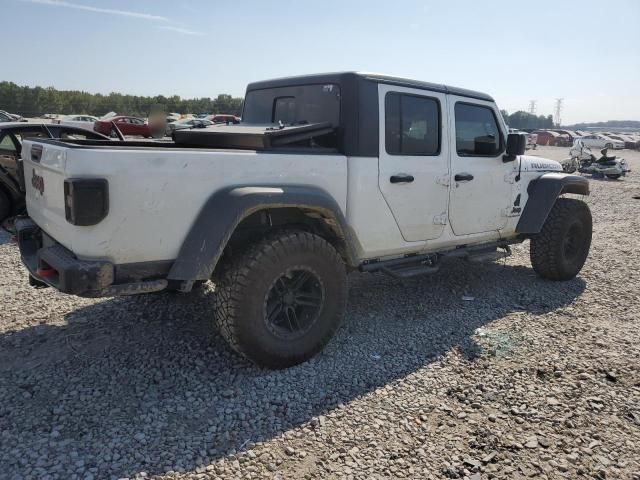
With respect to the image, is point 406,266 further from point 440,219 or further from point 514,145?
point 514,145

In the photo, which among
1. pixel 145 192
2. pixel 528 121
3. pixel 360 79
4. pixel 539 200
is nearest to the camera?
pixel 145 192

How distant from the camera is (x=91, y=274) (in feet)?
8.60

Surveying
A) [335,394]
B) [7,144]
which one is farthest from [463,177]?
Result: [7,144]

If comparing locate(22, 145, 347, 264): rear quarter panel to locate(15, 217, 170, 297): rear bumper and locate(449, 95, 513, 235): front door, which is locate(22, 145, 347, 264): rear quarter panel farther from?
locate(449, 95, 513, 235): front door

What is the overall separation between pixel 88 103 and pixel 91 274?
1584 inches

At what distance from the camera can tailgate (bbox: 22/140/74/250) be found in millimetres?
2732

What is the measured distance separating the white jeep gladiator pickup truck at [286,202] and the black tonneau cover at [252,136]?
0.01 m

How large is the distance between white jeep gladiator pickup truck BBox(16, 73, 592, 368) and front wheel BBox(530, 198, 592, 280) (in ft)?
1.38

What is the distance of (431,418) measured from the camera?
2885mm

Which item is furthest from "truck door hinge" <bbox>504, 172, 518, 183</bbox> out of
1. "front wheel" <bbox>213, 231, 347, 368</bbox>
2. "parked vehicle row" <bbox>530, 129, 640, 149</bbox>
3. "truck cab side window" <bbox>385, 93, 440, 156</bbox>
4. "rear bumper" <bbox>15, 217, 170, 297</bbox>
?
"parked vehicle row" <bbox>530, 129, 640, 149</bbox>

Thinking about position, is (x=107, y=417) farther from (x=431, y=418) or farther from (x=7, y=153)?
(x=7, y=153)

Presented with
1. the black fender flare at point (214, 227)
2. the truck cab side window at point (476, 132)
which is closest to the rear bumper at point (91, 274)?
the black fender flare at point (214, 227)

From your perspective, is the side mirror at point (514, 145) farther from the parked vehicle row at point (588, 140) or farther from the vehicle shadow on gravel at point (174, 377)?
the parked vehicle row at point (588, 140)

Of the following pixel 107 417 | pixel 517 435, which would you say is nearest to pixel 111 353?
pixel 107 417
